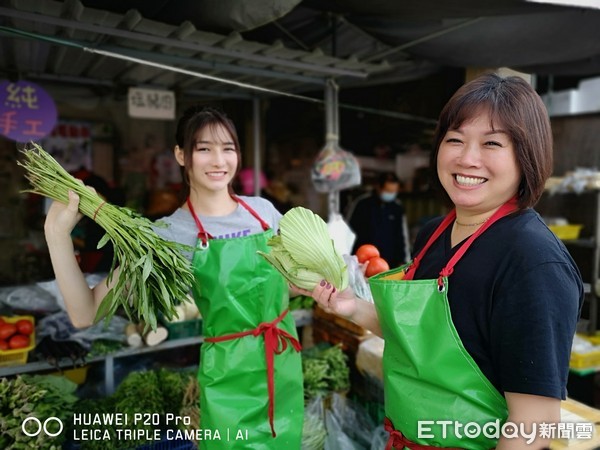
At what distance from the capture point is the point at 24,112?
12.3 feet

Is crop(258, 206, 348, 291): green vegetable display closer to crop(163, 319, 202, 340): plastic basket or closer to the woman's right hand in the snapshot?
the woman's right hand

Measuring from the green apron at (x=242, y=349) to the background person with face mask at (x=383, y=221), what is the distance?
3651 millimetres

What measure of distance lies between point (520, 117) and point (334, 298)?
3.16 feet

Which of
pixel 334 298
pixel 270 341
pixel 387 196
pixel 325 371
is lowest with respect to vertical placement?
pixel 325 371

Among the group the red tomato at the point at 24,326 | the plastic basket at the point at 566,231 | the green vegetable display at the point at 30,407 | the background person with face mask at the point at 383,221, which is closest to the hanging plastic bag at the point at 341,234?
the green vegetable display at the point at 30,407

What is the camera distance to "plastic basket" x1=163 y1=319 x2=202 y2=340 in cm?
340

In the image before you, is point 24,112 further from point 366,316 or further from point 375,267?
point 366,316

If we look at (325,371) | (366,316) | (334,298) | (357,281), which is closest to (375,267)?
(357,281)

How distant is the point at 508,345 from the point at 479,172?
578 mm

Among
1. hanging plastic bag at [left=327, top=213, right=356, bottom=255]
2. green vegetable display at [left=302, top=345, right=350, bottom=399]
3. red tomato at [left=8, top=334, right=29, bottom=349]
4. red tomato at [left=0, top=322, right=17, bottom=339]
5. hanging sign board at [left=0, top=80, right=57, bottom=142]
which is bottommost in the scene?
green vegetable display at [left=302, top=345, right=350, bottom=399]

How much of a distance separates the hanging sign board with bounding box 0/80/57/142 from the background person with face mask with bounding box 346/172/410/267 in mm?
3731

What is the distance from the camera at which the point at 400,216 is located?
598cm

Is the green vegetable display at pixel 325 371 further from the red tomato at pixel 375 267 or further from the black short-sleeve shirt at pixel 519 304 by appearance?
the black short-sleeve shirt at pixel 519 304

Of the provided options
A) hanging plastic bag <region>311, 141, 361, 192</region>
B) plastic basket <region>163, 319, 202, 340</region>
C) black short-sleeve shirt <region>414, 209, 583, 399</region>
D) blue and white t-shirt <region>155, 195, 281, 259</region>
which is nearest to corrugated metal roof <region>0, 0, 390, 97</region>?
hanging plastic bag <region>311, 141, 361, 192</region>
